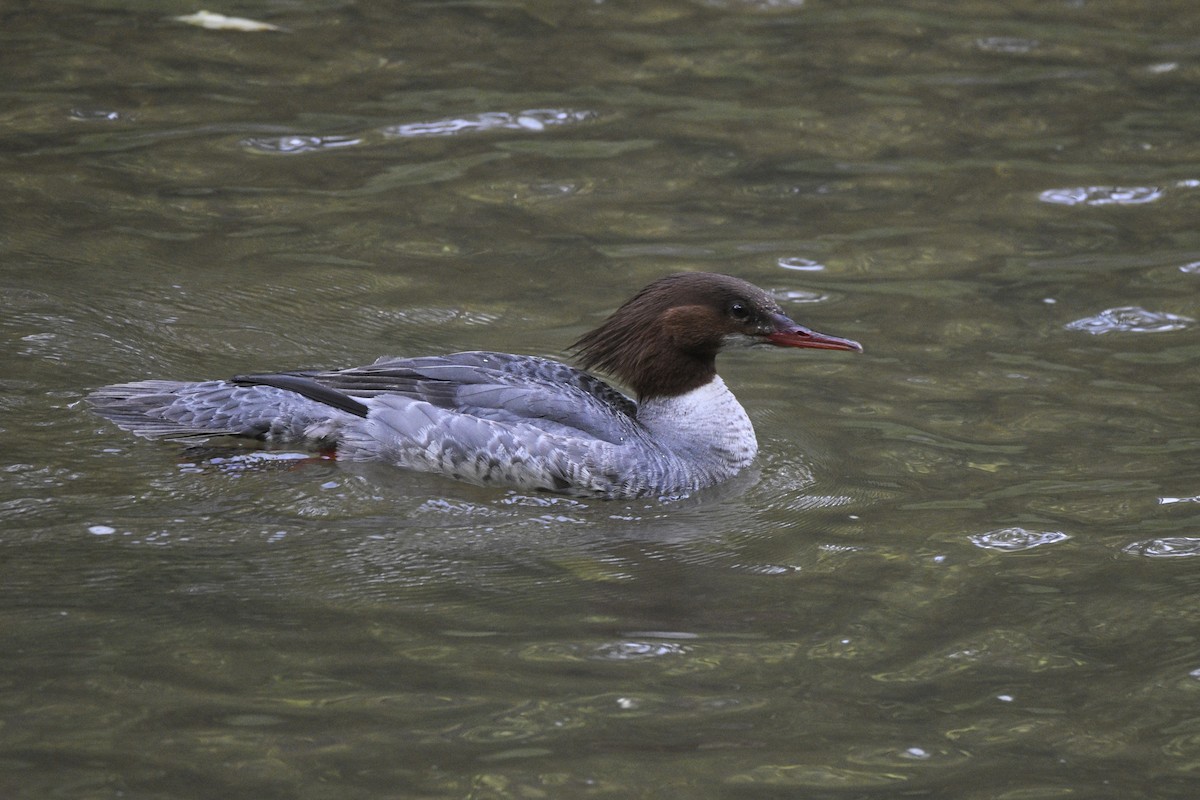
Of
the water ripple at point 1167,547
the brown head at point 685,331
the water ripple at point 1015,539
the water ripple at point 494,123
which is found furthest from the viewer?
the water ripple at point 494,123

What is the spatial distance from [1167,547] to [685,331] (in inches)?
97.4

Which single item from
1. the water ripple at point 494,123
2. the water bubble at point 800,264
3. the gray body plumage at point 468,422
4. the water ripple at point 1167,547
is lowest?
the water ripple at point 1167,547

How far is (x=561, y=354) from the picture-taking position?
341 inches

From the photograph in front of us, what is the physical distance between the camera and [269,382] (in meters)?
7.41

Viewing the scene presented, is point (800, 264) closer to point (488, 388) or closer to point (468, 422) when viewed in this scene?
point (488, 388)

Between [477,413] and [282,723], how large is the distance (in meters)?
2.59

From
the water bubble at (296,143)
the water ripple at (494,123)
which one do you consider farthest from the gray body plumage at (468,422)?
the water ripple at (494,123)

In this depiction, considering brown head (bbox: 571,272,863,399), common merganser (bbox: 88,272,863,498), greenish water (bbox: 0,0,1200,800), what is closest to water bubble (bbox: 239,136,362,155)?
greenish water (bbox: 0,0,1200,800)

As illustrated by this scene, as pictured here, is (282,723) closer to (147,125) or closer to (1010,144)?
(147,125)

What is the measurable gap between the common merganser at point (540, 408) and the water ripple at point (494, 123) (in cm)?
398

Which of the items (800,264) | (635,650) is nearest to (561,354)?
(800,264)

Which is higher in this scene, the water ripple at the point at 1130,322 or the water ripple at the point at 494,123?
the water ripple at the point at 494,123

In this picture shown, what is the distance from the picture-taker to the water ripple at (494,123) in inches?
446

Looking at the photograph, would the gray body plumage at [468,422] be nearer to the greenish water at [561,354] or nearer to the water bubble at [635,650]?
the greenish water at [561,354]
